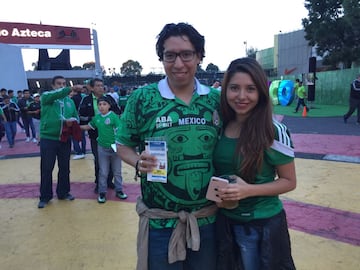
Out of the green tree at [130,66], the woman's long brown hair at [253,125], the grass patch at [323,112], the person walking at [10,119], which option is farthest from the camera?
the green tree at [130,66]

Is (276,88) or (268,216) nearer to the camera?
(268,216)

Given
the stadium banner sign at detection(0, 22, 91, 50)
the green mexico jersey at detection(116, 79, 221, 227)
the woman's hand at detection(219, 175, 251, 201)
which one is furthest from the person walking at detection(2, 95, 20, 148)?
the stadium banner sign at detection(0, 22, 91, 50)

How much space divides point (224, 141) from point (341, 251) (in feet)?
7.40

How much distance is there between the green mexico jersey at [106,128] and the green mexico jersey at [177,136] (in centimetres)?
323

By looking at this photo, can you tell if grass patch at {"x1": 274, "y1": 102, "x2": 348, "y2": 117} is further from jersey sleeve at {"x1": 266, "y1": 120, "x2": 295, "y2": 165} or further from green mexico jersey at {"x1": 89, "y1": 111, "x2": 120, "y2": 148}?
jersey sleeve at {"x1": 266, "y1": 120, "x2": 295, "y2": 165}

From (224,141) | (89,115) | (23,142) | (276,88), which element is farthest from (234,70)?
(276,88)

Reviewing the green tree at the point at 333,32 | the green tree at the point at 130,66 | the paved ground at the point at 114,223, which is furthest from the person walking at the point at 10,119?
the green tree at the point at 130,66

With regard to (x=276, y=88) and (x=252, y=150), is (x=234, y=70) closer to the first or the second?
(x=252, y=150)

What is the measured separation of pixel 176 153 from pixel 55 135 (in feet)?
12.0

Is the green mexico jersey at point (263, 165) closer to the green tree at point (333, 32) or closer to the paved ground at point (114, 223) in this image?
the paved ground at point (114, 223)

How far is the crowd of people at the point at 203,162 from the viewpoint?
1705 mm

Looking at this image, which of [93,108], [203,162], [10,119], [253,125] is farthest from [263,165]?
[10,119]

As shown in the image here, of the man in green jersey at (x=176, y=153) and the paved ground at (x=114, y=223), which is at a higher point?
the man in green jersey at (x=176, y=153)

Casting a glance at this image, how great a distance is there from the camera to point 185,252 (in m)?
1.77
